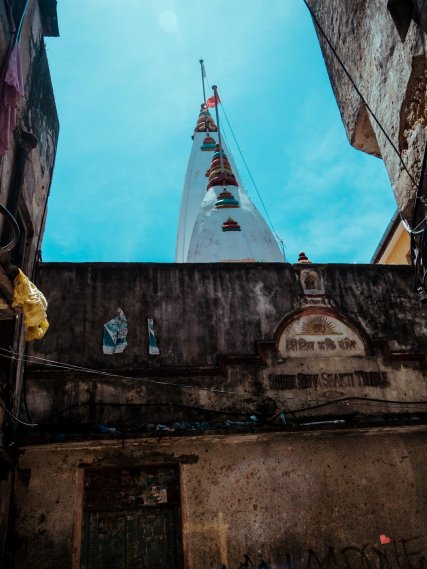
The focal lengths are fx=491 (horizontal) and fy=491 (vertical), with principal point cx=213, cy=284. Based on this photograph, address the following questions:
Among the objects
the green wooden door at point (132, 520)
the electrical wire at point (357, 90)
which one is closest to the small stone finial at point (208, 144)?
the electrical wire at point (357, 90)

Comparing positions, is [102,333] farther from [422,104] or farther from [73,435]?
[422,104]

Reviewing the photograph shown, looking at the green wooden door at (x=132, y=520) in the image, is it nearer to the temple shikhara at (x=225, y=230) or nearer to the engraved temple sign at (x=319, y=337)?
the engraved temple sign at (x=319, y=337)

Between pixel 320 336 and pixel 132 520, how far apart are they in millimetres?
4583

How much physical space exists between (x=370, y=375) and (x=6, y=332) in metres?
6.29

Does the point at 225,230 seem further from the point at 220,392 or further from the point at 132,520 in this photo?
the point at 132,520

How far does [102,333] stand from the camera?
8.87m

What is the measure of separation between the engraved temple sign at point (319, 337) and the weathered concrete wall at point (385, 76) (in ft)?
10.6

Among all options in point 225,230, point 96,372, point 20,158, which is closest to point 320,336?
point 96,372

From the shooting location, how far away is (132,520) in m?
7.32

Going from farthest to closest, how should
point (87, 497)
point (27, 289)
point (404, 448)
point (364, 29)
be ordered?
point (404, 448)
point (87, 497)
point (364, 29)
point (27, 289)

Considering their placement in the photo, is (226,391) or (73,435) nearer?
(73,435)

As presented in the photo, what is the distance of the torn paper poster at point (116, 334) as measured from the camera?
8734mm

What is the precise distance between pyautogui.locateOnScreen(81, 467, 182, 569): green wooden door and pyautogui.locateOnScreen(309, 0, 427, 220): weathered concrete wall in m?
5.47

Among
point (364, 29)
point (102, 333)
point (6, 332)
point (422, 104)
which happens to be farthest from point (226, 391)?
point (364, 29)
